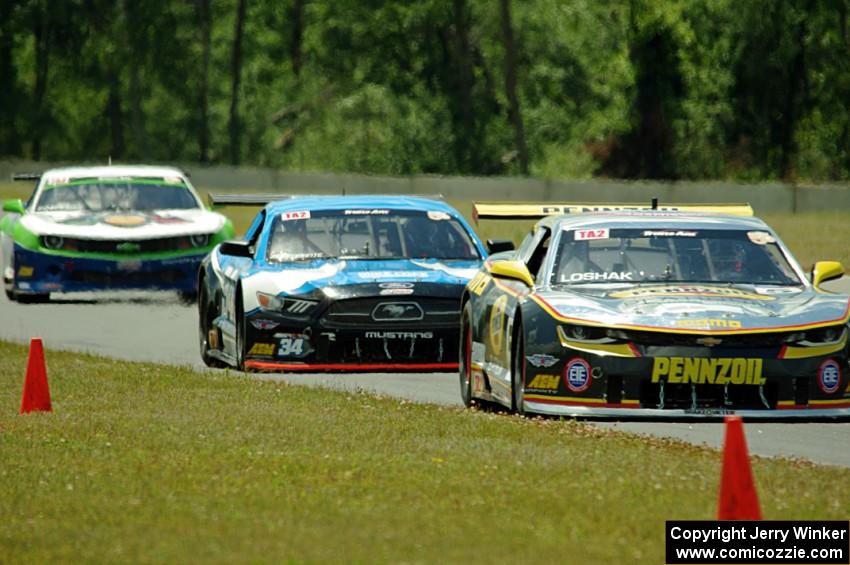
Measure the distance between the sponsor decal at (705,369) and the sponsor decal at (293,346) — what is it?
445 cm

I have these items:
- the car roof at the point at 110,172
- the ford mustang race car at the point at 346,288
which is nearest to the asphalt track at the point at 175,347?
the ford mustang race car at the point at 346,288

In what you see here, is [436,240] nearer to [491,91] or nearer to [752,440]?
[752,440]

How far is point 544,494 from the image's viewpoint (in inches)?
340

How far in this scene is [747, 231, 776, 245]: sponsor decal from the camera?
12625mm

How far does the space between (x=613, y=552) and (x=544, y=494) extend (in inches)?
57.0

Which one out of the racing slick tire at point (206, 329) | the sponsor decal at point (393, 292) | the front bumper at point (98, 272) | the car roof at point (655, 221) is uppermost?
the car roof at point (655, 221)

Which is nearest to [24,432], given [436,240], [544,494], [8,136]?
[544,494]

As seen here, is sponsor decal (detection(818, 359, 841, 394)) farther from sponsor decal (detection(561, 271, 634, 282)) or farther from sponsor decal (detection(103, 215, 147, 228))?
sponsor decal (detection(103, 215, 147, 228))

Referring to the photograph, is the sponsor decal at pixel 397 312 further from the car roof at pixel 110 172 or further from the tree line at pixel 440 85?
the tree line at pixel 440 85

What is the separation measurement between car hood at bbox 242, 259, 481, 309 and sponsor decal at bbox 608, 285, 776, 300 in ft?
11.3

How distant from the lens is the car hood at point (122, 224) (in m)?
22.6

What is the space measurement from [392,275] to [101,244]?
791cm

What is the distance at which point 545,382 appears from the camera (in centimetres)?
1152

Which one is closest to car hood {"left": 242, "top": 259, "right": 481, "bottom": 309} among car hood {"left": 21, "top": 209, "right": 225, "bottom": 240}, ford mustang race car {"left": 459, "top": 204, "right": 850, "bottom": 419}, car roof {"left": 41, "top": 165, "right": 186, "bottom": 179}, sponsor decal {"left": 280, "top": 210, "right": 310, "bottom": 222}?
sponsor decal {"left": 280, "top": 210, "right": 310, "bottom": 222}
